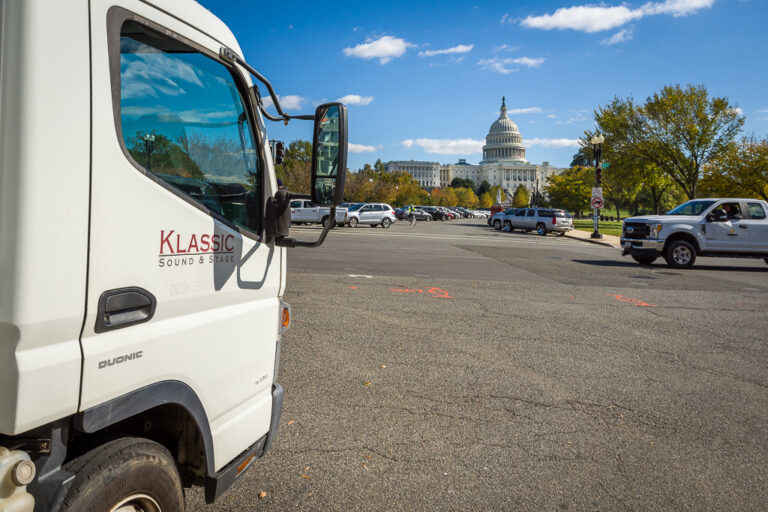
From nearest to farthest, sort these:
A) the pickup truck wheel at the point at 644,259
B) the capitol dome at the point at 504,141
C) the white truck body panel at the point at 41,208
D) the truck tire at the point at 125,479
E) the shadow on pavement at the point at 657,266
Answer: the white truck body panel at the point at 41,208, the truck tire at the point at 125,479, the shadow on pavement at the point at 657,266, the pickup truck wheel at the point at 644,259, the capitol dome at the point at 504,141

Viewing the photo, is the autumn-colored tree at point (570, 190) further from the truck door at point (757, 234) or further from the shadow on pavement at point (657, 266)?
the truck door at point (757, 234)

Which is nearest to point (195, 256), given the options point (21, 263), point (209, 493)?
point (21, 263)

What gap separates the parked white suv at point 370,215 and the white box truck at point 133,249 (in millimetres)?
34998

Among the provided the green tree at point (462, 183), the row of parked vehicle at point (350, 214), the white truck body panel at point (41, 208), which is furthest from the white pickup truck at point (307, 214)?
the green tree at point (462, 183)

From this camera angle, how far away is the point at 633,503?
295cm

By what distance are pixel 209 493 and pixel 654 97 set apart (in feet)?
139

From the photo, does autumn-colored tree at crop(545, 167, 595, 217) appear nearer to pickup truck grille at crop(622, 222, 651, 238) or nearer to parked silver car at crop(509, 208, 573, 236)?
parked silver car at crop(509, 208, 573, 236)

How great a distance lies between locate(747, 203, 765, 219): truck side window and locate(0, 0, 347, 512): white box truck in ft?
54.0

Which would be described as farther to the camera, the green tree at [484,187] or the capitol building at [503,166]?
the green tree at [484,187]

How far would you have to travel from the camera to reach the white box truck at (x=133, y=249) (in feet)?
5.01

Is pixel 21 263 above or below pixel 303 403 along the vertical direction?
above

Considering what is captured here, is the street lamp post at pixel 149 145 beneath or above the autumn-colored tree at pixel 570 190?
beneath

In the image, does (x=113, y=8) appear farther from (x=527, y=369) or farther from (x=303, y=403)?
(x=527, y=369)

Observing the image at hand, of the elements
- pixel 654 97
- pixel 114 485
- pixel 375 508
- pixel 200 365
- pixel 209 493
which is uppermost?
pixel 654 97
